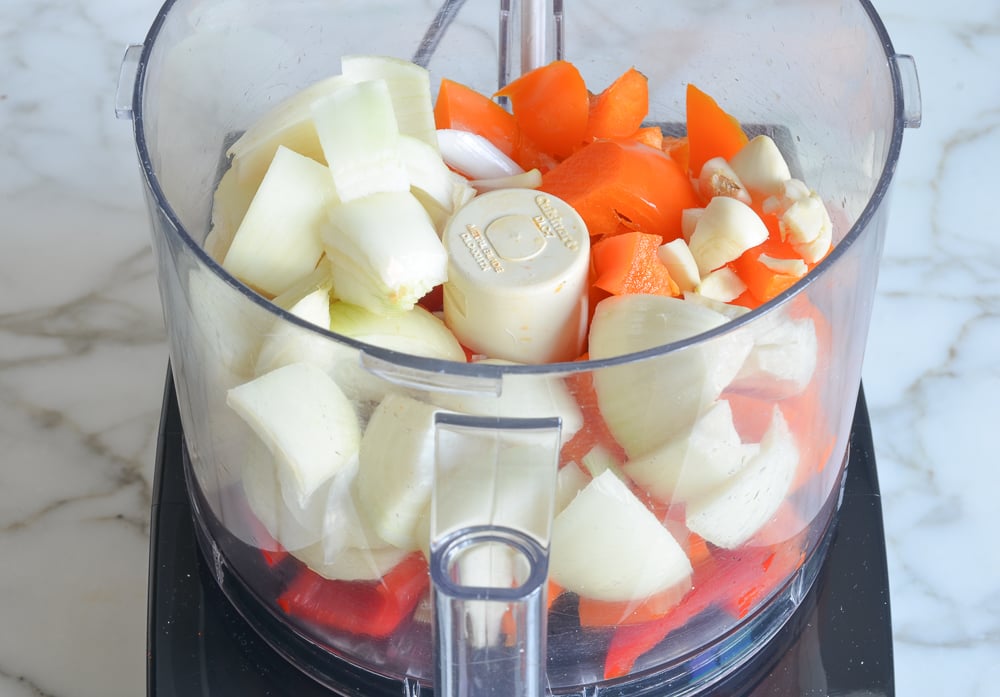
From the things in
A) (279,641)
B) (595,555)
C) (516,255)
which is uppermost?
(516,255)

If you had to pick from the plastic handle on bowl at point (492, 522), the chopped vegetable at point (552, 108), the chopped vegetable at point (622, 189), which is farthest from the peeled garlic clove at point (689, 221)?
the plastic handle on bowl at point (492, 522)

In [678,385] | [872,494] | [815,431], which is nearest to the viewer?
[678,385]

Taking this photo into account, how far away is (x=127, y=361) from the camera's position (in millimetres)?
980

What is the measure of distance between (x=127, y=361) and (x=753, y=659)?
1.68 ft

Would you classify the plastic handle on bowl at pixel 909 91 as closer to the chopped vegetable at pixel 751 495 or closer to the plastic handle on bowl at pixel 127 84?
the chopped vegetable at pixel 751 495

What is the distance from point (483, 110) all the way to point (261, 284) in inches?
9.0

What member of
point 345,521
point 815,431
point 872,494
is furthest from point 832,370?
point 345,521

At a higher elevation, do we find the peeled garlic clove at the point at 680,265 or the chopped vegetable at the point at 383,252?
the chopped vegetable at the point at 383,252

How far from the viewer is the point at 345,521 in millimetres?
625

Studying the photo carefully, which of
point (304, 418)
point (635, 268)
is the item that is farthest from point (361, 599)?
point (635, 268)

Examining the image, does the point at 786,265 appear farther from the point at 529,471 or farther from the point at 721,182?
the point at 529,471

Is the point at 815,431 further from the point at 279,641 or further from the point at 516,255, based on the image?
the point at 279,641

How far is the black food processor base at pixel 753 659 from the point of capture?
0.71 metres

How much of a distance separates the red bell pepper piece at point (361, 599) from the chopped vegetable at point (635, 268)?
177 mm
